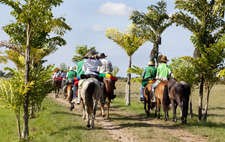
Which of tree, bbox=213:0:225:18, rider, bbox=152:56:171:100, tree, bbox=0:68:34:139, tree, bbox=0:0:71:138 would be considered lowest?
tree, bbox=0:68:34:139

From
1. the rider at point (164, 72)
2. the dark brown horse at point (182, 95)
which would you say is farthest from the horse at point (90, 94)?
the rider at point (164, 72)

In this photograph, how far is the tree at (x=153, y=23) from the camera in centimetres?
2192

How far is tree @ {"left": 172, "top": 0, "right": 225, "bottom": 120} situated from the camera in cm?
1460

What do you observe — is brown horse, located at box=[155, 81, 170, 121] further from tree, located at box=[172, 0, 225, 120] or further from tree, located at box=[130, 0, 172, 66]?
tree, located at box=[130, 0, 172, 66]

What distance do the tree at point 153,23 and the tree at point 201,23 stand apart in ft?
19.2

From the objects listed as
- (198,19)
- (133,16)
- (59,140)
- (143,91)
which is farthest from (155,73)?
(133,16)

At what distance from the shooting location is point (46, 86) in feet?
47.4

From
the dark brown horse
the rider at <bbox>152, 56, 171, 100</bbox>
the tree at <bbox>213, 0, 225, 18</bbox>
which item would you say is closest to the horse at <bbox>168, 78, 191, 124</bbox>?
the dark brown horse

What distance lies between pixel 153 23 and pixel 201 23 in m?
7.03

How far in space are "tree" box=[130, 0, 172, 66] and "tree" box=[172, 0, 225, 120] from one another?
586 cm

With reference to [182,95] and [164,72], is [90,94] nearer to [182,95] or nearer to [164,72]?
[182,95]

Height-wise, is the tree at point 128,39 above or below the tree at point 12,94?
above

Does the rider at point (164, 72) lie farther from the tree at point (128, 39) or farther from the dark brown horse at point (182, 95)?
the tree at point (128, 39)

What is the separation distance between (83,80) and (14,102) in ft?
9.15
